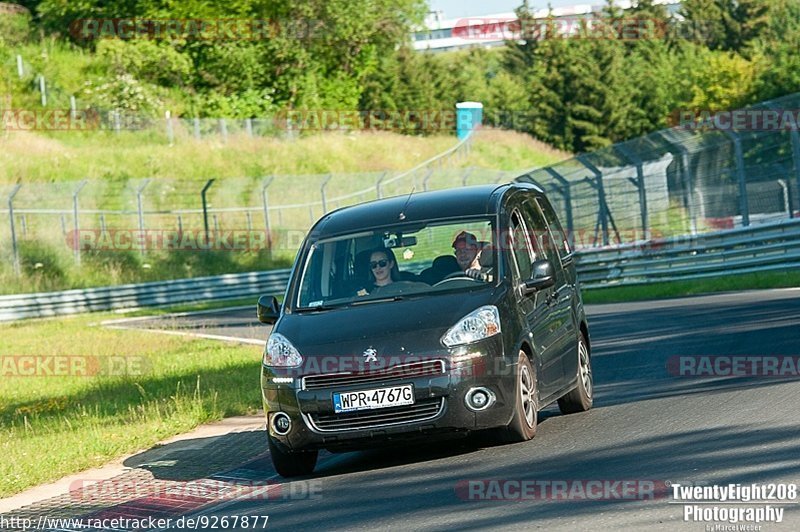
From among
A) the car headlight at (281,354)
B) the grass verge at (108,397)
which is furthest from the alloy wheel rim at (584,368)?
the grass verge at (108,397)

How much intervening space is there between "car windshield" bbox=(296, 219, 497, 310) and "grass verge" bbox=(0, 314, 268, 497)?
7.98 ft

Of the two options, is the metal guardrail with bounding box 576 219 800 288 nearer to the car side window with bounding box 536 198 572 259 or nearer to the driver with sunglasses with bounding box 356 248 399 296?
the car side window with bounding box 536 198 572 259

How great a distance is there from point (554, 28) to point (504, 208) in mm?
84634

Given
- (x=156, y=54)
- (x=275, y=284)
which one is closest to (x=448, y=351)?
(x=275, y=284)

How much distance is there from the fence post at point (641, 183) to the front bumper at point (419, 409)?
67.6 ft

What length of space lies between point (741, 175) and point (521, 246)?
17.0 m

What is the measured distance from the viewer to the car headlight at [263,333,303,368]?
30.6 feet

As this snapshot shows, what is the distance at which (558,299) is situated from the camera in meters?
11.1

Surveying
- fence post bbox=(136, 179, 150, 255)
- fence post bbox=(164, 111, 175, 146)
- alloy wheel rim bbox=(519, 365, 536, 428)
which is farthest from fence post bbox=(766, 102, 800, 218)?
fence post bbox=(164, 111, 175, 146)

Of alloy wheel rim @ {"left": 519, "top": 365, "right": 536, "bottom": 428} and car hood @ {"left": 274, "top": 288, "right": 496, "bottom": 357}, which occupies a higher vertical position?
car hood @ {"left": 274, "top": 288, "right": 496, "bottom": 357}

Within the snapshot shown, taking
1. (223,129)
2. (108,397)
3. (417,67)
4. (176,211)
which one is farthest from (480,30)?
(108,397)

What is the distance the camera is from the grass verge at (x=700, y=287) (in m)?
24.5

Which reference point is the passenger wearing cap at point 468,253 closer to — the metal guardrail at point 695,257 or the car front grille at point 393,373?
the car front grille at point 393,373

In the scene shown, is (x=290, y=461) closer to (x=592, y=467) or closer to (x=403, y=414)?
(x=403, y=414)
